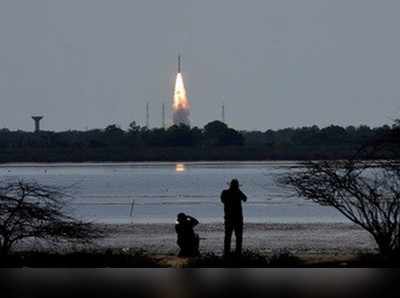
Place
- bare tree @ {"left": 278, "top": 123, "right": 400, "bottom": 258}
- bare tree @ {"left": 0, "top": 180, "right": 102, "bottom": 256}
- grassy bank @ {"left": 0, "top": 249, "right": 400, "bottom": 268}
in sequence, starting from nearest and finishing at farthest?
grassy bank @ {"left": 0, "top": 249, "right": 400, "bottom": 268}
bare tree @ {"left": 0, "top": 180, "right": 102, "bottom": 256}
bare tree @ {"left": 278, "top": 123, "right": 400, "bottom": 258}

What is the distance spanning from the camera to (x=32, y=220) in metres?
23.1

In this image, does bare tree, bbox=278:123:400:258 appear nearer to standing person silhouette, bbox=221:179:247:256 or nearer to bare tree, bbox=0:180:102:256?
standing person silhouette, bbox=221:179:247:256

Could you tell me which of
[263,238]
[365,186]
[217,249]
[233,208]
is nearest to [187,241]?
[233,208]

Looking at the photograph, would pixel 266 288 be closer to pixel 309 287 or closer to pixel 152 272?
pixel 309 287

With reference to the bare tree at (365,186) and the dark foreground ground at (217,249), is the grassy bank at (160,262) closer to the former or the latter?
the dark foreground ground at (217,249)

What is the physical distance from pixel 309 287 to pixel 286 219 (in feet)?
134

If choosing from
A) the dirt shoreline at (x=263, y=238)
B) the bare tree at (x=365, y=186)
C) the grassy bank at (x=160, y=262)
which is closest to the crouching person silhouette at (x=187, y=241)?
the bare tree at (x=365, y=186)

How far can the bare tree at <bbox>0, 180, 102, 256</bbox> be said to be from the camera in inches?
899

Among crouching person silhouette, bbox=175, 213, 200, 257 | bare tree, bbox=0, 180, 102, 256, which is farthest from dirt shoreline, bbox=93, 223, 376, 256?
bare tree, bbox=0, 180, 102, 256

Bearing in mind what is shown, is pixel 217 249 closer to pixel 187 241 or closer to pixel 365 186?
pixel 187 241

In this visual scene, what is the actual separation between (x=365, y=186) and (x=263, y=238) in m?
17.2

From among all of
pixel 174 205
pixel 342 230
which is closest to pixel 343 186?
pixel 342 230

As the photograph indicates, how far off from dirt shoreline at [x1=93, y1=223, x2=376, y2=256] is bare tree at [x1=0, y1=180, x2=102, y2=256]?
7.76 metres

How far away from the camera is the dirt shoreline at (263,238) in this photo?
3456 centimetres
